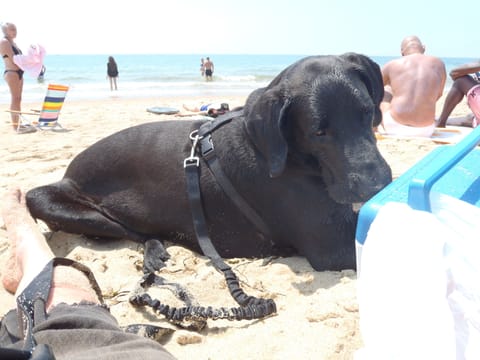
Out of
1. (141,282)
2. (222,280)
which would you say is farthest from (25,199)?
(222,280)

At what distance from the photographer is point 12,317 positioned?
1.65 meters

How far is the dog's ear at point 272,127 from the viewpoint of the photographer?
2441 millimetres

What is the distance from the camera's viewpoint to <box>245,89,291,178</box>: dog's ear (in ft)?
8.01

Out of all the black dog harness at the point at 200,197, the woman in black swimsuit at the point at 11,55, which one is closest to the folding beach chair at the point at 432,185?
the black dog harness at the point at 200,197

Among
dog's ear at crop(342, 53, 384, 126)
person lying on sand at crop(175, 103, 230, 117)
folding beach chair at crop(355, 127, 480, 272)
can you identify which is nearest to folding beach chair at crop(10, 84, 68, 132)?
person lying on sand at crop(175, 103, 230, 117)

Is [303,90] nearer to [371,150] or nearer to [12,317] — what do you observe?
[371,150]

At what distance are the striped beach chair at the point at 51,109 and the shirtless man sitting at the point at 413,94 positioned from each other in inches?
225

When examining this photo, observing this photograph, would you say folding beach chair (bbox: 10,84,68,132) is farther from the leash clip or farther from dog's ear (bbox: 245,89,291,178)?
dog's ear (bbox: 245,89,291,178)

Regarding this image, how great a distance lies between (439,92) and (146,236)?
524cm

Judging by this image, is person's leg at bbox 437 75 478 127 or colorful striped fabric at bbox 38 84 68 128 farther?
colorful striped fabric at bbox 38 84 68 128

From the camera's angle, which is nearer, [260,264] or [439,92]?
[260,264]

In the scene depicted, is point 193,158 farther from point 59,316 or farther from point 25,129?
point 25,129

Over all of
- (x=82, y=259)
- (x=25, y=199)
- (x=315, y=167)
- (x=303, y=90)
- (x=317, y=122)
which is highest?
(x=303, y=90)

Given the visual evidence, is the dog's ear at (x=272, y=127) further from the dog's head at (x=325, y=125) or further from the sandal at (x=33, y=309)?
the sandal at (x=33, y=309)
